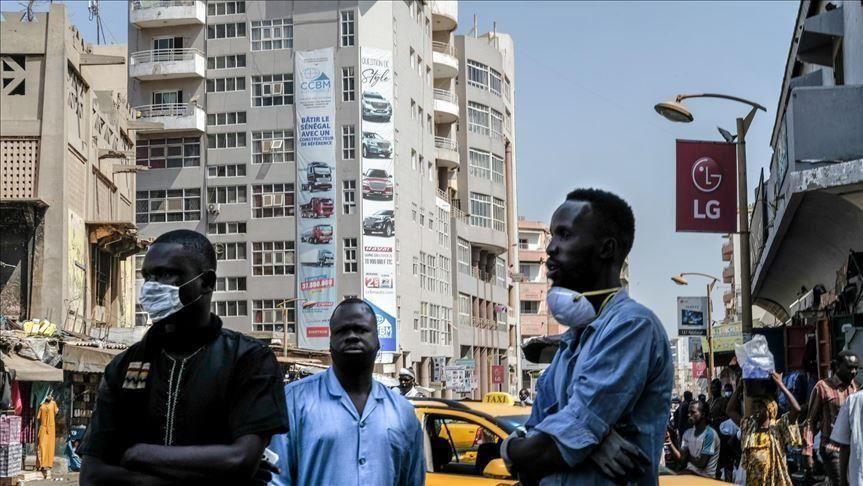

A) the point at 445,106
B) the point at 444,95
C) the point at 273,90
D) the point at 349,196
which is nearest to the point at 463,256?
the point at 445,106

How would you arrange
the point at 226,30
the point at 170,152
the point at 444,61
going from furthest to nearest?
the point at 444,61, the point at 226,30, the point at 170,152

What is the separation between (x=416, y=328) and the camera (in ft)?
258

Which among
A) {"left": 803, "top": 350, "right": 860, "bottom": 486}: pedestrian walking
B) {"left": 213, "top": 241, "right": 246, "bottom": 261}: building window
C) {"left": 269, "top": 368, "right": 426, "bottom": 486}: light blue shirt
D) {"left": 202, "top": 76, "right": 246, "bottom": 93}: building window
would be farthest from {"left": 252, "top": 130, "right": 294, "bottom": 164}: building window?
{"left": 269, "top": 368, "right": 426, "bottom": 486}: light blue shirt

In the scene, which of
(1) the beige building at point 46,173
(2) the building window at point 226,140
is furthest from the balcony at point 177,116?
(1) the beige building at point 46,173

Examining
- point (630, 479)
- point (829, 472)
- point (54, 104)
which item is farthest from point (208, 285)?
point (54, 104)

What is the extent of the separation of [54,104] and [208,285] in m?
36.9

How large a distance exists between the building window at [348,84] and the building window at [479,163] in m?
18.5

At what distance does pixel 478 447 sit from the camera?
11.2m

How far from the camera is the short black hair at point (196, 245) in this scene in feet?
12.7

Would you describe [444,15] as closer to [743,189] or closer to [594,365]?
[743,189]

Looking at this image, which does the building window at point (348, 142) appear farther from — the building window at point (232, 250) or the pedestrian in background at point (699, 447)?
the pedestrian in background at point (699, 447)

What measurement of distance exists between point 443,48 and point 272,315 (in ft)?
85.3

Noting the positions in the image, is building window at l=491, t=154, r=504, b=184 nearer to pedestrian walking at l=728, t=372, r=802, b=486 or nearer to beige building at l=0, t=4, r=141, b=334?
beige building at l=0, t=4, r=141, b=334

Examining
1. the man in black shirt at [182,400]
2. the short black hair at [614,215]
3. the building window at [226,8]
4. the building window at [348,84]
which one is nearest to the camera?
the man in black shirt at [182,400]
